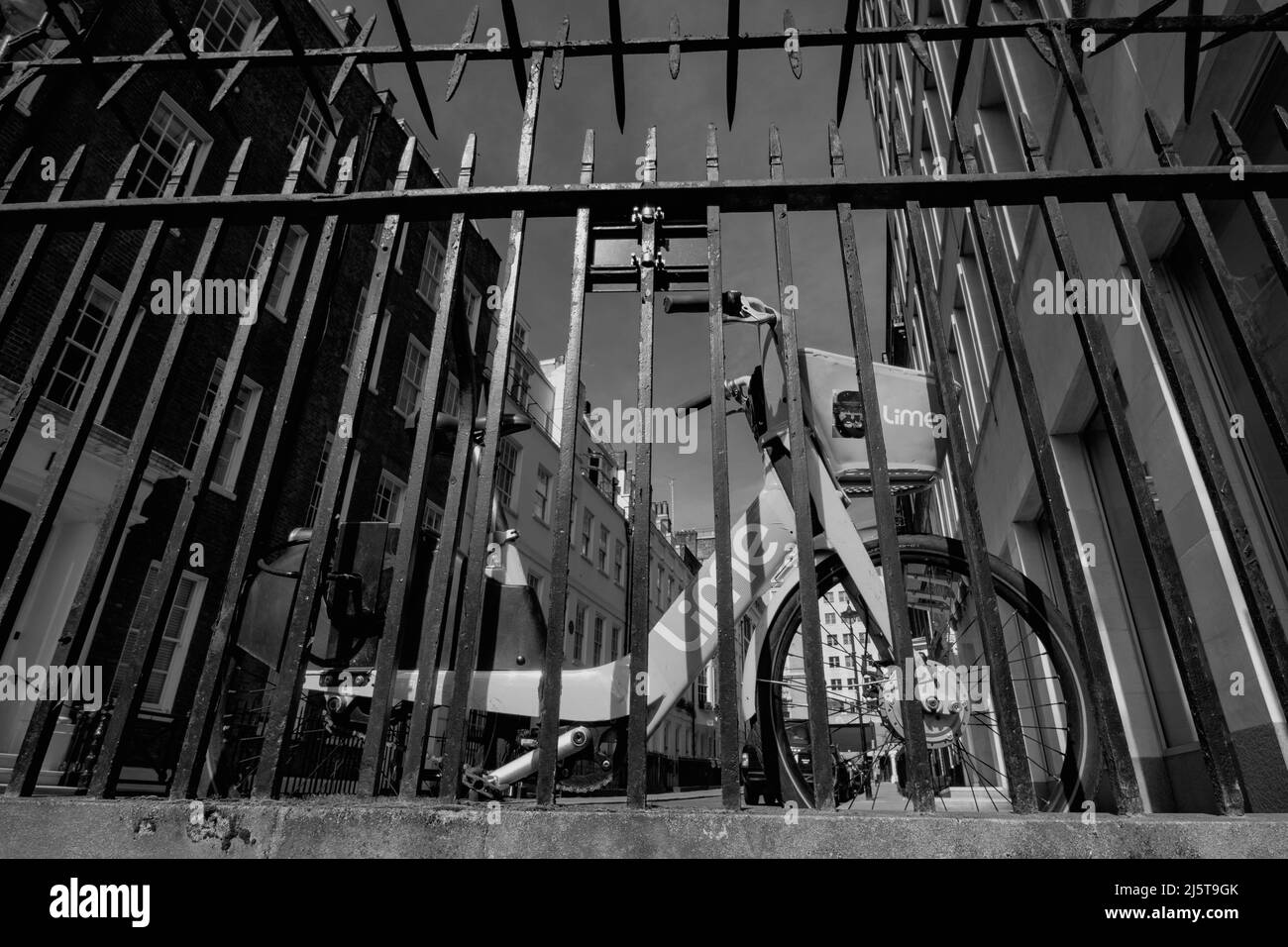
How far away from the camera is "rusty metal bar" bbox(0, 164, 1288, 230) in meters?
2.01

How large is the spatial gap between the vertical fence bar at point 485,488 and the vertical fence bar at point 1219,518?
161 centimetres

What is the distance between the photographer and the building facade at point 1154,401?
362 cm

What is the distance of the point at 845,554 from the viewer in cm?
334

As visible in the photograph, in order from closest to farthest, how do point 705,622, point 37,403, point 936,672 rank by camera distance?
point 37,403, point 936,672, point 705,622

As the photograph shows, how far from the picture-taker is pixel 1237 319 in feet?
6.24

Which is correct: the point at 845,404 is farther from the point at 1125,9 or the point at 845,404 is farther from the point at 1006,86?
the point at 1006,86

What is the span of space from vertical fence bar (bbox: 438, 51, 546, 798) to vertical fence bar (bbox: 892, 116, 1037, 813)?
110 cm

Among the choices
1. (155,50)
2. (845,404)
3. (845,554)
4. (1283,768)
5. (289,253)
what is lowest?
(1283,768)

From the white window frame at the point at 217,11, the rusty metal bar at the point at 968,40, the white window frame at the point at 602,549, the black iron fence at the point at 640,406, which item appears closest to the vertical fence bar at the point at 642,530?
the black iron fence at the point at 640,406

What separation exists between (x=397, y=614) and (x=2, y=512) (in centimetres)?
1359

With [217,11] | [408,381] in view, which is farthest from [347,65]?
[408,381]

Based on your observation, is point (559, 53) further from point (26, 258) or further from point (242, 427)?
point (242, 427)

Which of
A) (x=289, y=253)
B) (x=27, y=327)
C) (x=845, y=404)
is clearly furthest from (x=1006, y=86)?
(x=289, y=253)

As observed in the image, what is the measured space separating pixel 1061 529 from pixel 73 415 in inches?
102
